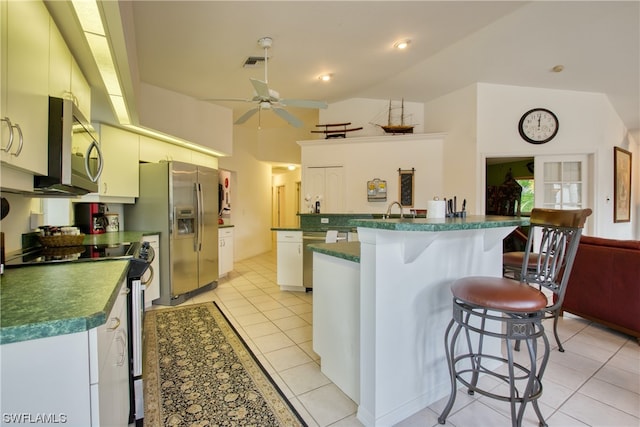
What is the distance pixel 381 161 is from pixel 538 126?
7.82 ft

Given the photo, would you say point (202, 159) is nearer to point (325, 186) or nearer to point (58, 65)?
point (325, 186)

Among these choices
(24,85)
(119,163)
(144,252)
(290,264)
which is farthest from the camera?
(290,264)

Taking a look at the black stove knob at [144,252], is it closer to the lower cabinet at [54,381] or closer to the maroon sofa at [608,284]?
the lower cabinet at [54,381]

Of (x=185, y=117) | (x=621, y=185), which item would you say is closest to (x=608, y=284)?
(x=621, y=185)

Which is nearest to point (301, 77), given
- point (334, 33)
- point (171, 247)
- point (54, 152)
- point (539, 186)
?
point (334, 33)

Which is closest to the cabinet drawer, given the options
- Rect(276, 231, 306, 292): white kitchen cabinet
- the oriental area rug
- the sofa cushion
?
Rect(276, 231, 306, 292): white kitchen cabinet

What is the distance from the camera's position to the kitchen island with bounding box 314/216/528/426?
155 cm

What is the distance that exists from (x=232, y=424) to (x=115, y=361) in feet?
2.83

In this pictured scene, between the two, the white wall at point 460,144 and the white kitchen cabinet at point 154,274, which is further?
the white wall at point 460,144

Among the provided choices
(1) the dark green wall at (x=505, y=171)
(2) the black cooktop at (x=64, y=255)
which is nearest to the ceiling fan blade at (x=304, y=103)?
(2) the black cooktop at (x=64, y=255)

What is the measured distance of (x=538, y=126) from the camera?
14.6ft

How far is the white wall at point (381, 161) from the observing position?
16.6ft

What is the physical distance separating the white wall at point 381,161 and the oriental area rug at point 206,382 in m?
3.27

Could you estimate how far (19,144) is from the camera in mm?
1071
